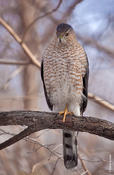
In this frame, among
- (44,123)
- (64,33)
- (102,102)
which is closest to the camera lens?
(44,123)

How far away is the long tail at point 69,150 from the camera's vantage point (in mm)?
3722

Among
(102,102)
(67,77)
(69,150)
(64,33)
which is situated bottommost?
(69,150)

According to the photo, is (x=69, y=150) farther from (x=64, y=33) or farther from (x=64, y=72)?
(x=64, y=33)

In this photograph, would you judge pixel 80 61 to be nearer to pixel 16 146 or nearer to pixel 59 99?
pixel 59 99

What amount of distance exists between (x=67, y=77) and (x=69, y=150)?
1004mm

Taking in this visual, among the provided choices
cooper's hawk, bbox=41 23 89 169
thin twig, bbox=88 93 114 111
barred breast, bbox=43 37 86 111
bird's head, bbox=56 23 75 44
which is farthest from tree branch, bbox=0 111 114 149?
thin twig, bbox=88 93 114 111

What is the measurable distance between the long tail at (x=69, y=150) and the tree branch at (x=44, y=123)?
82cm

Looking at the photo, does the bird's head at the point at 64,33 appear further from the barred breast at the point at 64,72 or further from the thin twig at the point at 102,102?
the thin twig at the point at 102,102

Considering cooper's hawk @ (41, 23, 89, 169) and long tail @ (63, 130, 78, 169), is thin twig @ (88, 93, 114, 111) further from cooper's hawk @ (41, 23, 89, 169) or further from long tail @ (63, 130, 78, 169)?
long tail @ (63, 130, 78, 169)

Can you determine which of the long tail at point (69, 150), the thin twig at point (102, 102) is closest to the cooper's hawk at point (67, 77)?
the long tail at point (69, 150)

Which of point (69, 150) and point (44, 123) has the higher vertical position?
point (44, 123)

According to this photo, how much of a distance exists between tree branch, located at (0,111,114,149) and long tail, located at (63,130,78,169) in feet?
2.70

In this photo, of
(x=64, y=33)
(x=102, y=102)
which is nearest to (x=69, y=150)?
(x=102, y=102)

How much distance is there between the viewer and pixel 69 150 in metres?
3.86
